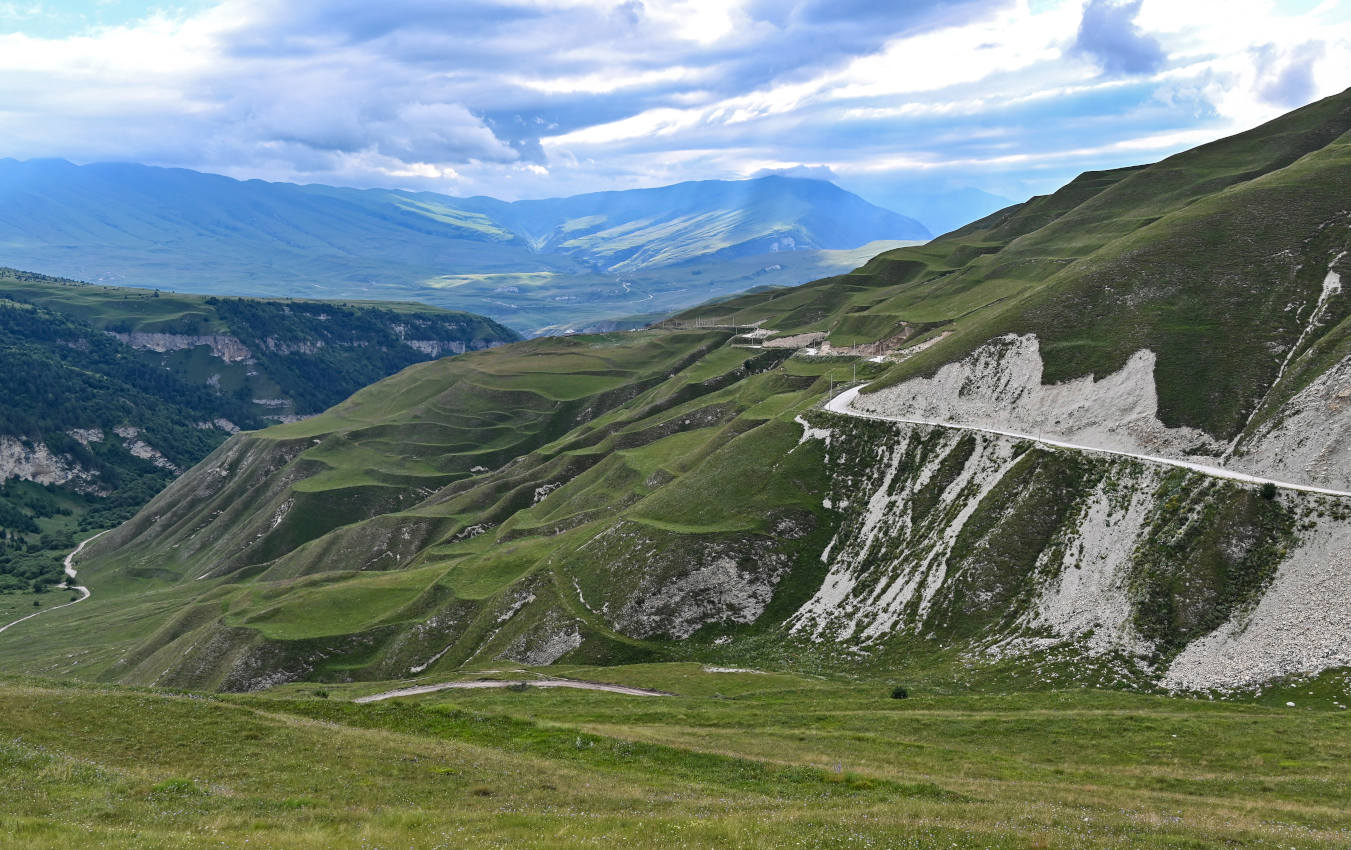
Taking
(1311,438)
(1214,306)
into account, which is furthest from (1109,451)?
(1214,306)

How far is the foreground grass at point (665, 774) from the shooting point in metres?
28.0

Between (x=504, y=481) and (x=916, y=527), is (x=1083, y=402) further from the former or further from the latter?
(x=504, y=481)

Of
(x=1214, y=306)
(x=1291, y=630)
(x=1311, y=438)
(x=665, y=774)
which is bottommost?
(x=1291, y=630)

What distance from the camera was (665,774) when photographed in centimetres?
4016

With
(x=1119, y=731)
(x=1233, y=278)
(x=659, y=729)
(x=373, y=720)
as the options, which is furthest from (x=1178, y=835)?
(x=1233, y=278)

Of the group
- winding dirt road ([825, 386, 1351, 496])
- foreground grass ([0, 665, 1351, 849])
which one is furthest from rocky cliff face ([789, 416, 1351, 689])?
foreground grass ([0, 665, 1351, 849])

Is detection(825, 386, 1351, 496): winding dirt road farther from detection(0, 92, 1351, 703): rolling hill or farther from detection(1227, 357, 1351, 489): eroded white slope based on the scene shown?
detection(1227, 357, 1351, 489): eroded white slope

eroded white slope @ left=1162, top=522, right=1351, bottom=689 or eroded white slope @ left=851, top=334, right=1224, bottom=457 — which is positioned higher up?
eroded white slope @ left=851, top=334, right=1224, bottom=457

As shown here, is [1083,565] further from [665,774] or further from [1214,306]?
[665,774]

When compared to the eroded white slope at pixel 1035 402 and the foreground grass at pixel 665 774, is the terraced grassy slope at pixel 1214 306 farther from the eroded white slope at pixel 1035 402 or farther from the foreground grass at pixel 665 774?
the foreground grass at pixel 665 774

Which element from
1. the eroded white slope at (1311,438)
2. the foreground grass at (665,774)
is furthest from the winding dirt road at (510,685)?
the eroded white slope at (1311,438)

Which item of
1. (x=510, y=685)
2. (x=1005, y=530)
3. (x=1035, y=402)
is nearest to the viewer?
(x=510, y=685)

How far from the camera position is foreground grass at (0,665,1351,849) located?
92.0ft

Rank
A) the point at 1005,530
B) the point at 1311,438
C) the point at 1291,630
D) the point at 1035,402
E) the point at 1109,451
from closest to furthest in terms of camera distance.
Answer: the point at 1291,630, the point at 1311,438, the point at 1005,530, the point at 1109,451, the point at 1035,402
